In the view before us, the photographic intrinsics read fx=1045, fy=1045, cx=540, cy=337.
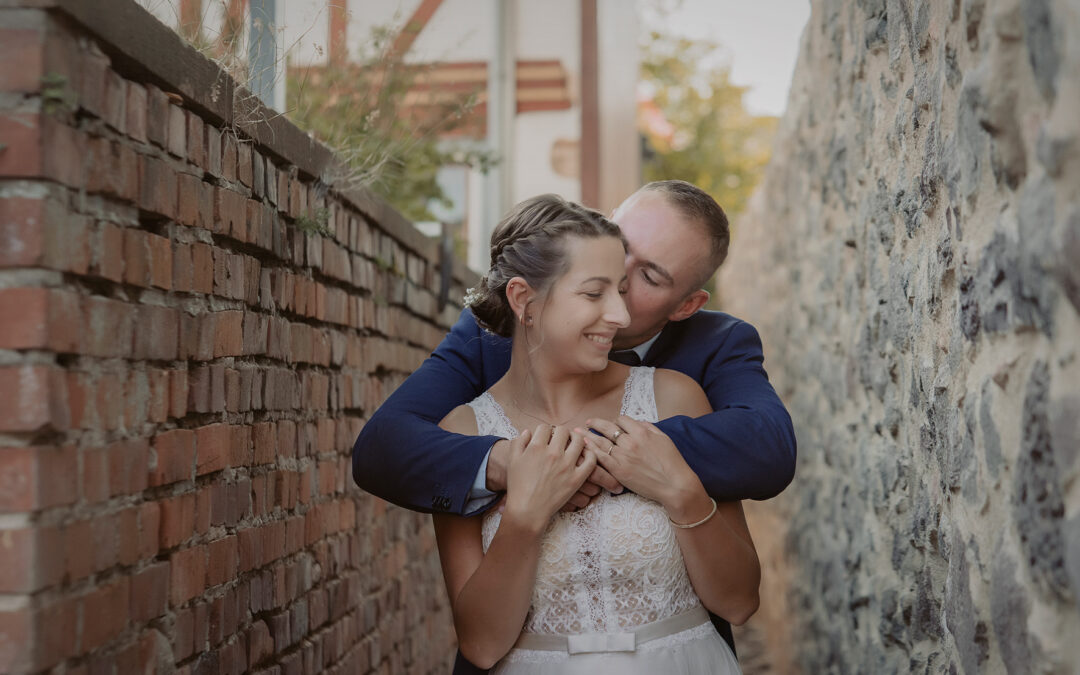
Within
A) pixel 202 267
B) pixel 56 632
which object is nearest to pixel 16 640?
pixel 56 632

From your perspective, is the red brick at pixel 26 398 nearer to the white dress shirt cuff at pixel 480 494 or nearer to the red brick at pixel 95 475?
the red brick at pixel 95 475

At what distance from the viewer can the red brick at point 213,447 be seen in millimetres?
1839

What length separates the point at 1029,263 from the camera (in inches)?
54.5

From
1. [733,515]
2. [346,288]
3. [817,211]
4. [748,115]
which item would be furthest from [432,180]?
[748,115]

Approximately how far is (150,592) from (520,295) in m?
0.93

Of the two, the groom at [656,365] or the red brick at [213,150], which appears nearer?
the red brick at [213,150]

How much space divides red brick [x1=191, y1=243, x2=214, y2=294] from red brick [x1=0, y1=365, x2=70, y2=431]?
1.66 ft

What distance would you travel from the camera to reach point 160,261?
5.43ft

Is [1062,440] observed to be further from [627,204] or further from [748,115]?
[748,115]

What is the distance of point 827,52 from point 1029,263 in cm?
273

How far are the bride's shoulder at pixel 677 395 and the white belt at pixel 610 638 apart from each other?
16.2 inches

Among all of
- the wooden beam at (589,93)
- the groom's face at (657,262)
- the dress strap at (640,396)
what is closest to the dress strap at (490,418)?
the dress strap at (640,396)

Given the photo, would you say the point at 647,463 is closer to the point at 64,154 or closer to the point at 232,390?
the point at 232,390

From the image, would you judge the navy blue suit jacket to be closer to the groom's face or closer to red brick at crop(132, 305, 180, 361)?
the groom's face
